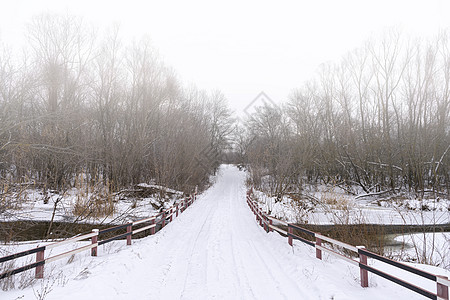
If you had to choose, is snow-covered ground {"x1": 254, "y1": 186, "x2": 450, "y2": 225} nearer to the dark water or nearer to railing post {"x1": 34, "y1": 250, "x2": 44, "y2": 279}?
the dark water

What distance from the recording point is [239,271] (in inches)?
218

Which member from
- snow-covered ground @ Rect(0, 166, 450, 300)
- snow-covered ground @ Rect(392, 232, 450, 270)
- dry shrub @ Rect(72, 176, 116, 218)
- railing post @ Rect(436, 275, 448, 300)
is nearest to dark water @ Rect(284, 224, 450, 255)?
snow-covered ground @ Rect(392, 232, 450, 270)

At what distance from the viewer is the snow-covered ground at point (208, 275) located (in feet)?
13.4

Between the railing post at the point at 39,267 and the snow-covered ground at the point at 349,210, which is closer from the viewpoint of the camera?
the railing post at the point at 39,267

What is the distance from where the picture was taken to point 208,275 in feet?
17.3

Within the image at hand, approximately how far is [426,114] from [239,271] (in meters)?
22.9

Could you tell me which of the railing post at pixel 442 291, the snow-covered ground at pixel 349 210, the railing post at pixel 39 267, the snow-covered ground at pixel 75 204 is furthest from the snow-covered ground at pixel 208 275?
the snow-covered ground at pixel 349 210

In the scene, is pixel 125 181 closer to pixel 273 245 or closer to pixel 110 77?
pixel 110 77

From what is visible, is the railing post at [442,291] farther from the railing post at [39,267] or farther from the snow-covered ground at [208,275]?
the railing post at [39,267]

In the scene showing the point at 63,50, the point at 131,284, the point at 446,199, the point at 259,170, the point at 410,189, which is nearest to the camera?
the point at 131,284

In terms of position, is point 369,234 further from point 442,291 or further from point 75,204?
point 75,204

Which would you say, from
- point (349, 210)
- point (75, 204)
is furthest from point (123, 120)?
point (349, 210)

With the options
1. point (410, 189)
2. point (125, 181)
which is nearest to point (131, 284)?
point (125, 181)

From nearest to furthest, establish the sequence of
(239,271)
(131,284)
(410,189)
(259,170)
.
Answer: (131,284) → (239,271) → (410,189) → (259,170)
